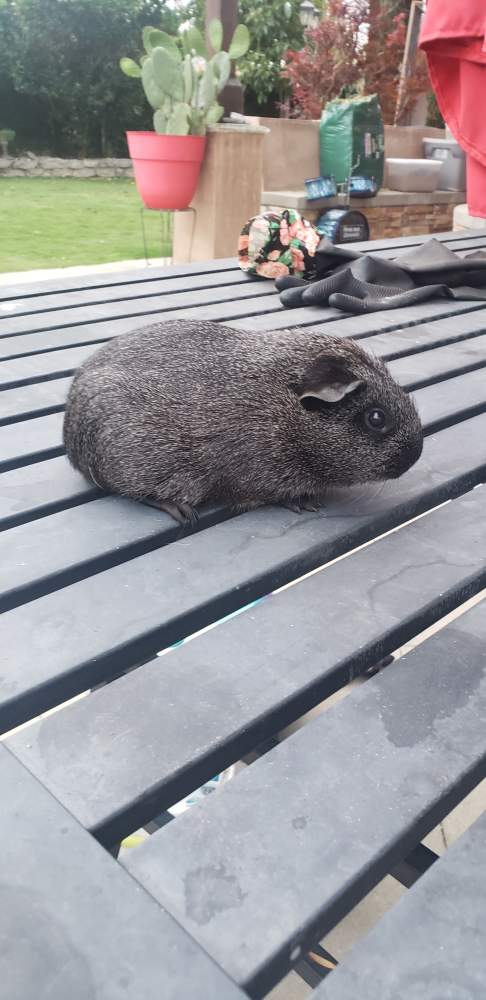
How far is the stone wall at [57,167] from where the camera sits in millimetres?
18141

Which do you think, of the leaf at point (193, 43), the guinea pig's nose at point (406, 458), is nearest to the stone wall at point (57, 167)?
the leaf at point (193, 43)

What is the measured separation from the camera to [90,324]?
9.98 ft

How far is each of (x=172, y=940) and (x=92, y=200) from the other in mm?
15103

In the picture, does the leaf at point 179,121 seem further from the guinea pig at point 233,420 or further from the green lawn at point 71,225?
the guinea pig at point 233,420

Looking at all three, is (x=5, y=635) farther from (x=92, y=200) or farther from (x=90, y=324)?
(x=92, y=200)

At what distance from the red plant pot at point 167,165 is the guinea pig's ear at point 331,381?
16.1ft

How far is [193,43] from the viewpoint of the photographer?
691 centimetres

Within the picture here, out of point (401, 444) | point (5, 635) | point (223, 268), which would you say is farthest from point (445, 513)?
point (223, 268)

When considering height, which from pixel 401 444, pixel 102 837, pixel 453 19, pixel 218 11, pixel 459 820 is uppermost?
pixel 218 11

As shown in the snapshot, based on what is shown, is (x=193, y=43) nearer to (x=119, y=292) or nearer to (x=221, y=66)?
(x=221, y=66)

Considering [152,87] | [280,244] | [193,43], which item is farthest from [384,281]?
[193,43]

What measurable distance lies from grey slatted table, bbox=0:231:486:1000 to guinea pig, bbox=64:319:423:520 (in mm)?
75

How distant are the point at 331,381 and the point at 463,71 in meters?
1.87

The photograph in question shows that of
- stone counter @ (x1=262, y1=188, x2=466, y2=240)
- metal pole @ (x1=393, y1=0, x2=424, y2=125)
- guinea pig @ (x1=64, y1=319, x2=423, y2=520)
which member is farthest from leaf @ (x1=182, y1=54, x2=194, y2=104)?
guinea pig @ (x1=64, y1=319, x2=423, y2=520)
